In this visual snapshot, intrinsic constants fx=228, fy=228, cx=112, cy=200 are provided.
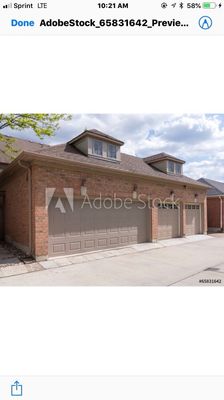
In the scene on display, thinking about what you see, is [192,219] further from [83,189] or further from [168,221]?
[83,189]

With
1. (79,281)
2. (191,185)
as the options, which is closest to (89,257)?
(79,281)

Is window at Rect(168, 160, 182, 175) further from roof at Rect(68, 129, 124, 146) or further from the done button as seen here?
the done button

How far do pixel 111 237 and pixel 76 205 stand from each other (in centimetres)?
226

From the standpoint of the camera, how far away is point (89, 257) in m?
8.39

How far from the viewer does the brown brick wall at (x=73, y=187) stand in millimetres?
7695

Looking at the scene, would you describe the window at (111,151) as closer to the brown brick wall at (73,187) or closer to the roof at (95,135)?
the roof at (95,135)

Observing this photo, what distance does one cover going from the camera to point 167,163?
602 inches

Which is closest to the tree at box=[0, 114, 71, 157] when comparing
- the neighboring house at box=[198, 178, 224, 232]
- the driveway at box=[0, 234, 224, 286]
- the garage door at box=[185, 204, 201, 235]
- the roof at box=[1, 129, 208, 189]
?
the roof at box=[1, 129, 208, 189]

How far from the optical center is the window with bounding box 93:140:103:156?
11.1 meters

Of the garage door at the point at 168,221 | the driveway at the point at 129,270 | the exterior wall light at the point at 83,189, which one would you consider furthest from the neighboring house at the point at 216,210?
the exterior wall light at the point at 83,189

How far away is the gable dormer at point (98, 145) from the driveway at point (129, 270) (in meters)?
4.78

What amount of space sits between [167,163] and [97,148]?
6.01 m

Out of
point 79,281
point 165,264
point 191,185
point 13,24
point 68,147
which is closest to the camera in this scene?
point 13,24

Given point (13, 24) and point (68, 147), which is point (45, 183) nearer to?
point (68, 147)
